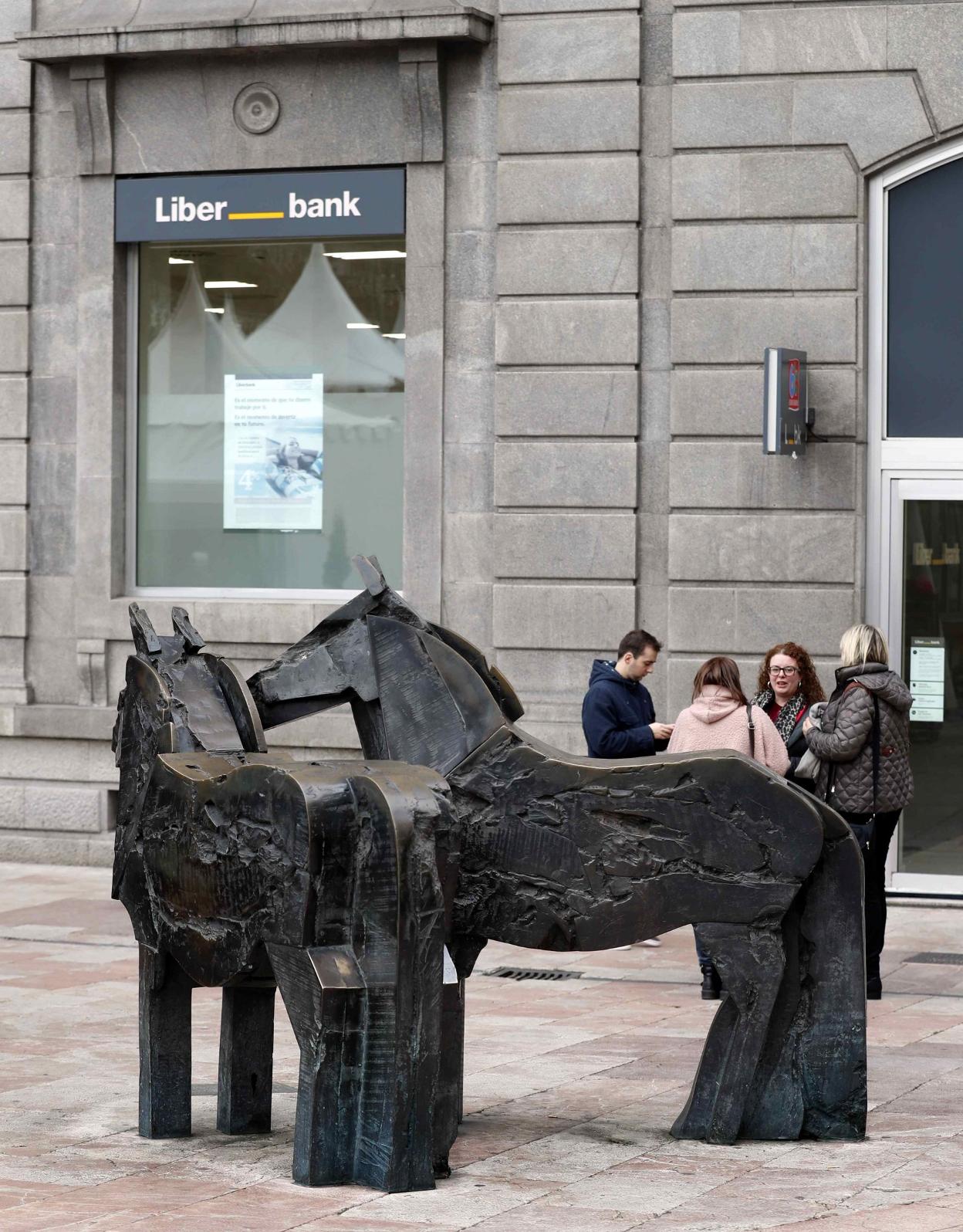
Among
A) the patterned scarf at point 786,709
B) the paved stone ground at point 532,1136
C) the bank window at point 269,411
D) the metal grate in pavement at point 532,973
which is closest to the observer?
the paved stone ground at point 532,1136

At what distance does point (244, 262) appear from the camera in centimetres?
1502

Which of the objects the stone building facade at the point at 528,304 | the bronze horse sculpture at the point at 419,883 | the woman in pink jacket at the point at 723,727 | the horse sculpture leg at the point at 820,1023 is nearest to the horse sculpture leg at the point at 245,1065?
the bronze horse sculpture at the point at 419,883

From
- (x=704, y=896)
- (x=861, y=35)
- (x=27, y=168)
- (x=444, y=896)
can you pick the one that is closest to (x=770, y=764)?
(x=704, y=896)

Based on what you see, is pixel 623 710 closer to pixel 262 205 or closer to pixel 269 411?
pixel 269 411

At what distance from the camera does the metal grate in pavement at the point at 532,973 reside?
1100cm

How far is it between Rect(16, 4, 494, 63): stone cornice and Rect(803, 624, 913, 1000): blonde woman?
5653mm

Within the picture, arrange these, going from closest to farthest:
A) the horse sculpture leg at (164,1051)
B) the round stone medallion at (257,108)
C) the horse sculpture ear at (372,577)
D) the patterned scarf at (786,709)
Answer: the horse sculpture leg at (164,1051), the horse sculpture ear at (372,577), the patterned scarf at (786,709), the round stone medallion at (257,108)

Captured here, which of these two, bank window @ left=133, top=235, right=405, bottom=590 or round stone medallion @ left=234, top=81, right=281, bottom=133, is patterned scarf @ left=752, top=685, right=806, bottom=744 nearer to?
bank window @ left=133, top=235, right=405, bottom=590

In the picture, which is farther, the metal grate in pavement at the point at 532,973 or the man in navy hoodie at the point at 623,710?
the metal grate in pavement at the point at 532,973

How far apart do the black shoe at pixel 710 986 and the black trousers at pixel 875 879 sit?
0.76 meters

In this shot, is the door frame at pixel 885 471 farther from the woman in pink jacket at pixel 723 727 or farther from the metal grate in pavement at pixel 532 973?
the woman in pink jacket at pixel 723 727

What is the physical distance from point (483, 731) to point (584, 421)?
693cm

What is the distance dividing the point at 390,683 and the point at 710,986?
12.3ft

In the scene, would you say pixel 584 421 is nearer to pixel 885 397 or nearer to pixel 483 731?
pixel 885 397
